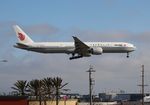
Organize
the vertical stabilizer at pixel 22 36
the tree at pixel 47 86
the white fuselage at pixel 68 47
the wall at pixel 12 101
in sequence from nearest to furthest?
the wall at pixel 12 101 → the white fuselage at pixel 68 47 → the vertical stabilizer at pixel 22 36 → the tree at pixel 47 86

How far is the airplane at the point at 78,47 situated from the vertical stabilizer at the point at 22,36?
8.28ft

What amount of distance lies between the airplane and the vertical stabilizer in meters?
2.52

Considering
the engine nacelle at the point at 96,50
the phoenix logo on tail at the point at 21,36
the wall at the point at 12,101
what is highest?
the phoenix logo on tail at the point at 21,36

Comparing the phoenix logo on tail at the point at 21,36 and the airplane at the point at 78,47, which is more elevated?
the phoenix logo on tail at the point at 21,36

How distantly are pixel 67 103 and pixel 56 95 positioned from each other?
16.8 meters

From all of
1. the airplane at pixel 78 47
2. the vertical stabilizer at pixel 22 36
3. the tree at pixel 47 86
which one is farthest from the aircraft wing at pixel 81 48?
the tree at pixel 47 86

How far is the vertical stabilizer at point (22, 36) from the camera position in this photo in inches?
4011

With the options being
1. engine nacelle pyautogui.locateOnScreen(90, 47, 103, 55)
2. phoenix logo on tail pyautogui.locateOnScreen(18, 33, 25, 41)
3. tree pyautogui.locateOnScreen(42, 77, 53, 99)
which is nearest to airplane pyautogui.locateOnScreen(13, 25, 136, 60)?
engine nacelle pyautogui.locateOnScreen(90, 47, 103, 55)

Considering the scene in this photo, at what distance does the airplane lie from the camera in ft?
306

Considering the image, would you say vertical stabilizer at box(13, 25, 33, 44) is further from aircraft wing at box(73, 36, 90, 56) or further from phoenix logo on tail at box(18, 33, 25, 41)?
aircraft wing at box(73, 36, 90, 56)

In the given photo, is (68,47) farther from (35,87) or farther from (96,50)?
(35,87)

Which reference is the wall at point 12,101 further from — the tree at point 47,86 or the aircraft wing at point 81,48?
the tree at point 47,86

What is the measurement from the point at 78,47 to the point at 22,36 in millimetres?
17597

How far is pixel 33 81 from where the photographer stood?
11269 centimetres
